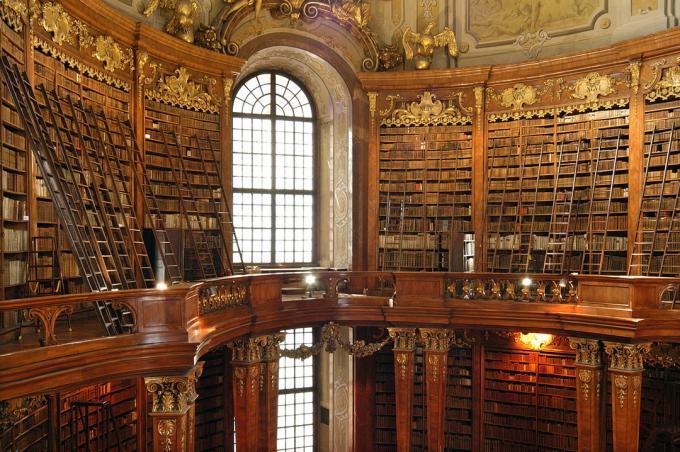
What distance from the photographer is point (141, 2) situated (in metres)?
9.30

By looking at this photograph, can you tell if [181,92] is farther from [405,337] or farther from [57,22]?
[405,337]


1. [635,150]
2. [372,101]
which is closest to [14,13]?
[372,101]

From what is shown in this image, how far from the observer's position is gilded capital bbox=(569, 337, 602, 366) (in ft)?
27.2

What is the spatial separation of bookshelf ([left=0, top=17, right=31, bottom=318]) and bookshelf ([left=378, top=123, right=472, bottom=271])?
232 inches

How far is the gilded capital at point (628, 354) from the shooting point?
309 inches

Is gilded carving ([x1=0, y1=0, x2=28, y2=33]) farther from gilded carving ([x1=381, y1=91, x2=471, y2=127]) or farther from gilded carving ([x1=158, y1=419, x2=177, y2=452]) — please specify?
gilded carving ([x1=381, y1=91, x2=471, y2=127])

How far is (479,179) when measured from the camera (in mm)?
11070

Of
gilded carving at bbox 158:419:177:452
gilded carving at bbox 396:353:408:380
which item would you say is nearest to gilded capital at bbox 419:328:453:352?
gilded carving at bbox 396:353:408:380

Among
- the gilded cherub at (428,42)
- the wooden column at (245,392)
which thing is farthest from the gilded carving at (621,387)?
the gilded cherub at (428,42)

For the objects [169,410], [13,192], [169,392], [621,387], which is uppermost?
[13,192]

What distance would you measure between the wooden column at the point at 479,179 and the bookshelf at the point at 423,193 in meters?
0.11

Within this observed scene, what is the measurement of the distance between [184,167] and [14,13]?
2886 mm

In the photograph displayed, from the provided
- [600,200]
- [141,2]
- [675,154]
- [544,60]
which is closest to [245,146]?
[141,2]

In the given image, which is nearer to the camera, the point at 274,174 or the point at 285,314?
the point at 285,314
